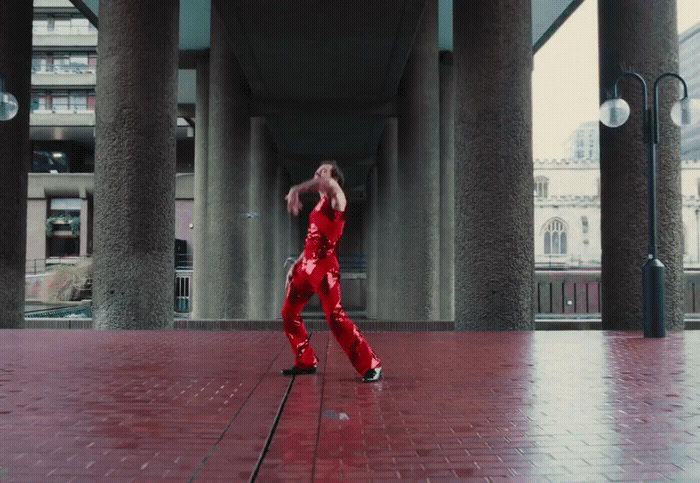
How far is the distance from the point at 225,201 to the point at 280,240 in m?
20.1

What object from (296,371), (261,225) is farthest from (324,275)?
(261,225)

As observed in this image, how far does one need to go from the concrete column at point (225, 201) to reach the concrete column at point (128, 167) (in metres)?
10.8

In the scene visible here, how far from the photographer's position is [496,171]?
1020cm

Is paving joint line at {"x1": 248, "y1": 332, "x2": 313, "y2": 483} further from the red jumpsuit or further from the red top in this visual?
the red top

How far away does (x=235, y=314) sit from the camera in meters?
22.0

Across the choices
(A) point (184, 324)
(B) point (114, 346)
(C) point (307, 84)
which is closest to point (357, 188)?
(C) point (307, 84)

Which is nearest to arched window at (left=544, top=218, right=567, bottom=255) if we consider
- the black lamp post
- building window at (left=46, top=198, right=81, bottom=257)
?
building window at (left=46, top=198, right=81, bottom=257)

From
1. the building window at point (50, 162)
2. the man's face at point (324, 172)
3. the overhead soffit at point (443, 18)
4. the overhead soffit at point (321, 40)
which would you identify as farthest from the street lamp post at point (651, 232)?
the building window at point (50, 162)

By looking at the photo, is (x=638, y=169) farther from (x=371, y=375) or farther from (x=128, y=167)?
(x=128, y=167)

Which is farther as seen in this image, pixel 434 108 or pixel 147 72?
pixel 434 108

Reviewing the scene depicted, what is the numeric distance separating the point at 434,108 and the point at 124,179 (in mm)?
12386

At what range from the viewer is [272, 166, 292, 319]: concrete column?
3603 cm

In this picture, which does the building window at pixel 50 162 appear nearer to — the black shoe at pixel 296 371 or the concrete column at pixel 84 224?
the concrete column at pixel 84 224

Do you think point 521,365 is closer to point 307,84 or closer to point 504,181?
point 504,181
